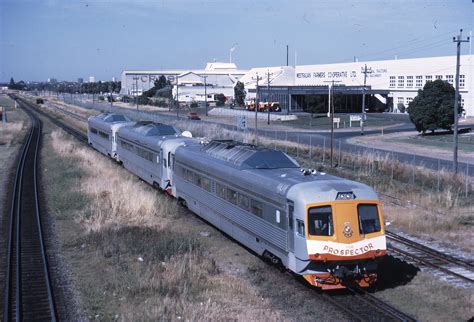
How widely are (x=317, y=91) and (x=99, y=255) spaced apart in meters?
72.7

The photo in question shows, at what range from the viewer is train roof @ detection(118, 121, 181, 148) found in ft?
85.1

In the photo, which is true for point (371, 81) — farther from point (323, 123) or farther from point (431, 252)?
point (431, 252)

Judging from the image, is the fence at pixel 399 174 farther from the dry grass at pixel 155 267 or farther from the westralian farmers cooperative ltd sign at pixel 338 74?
the westralian farmers cooperative ltd sign at pixel 338 74

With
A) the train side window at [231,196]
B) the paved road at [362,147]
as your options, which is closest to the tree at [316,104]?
the paved road at [362,147]

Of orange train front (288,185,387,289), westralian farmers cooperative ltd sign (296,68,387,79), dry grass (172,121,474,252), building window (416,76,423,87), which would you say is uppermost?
westralian farmers cooperative ltd sign (296,68,387,79)

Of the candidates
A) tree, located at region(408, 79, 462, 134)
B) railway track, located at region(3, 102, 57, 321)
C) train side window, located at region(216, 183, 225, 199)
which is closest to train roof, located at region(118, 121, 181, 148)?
railway track, located at region(3, 102, 57, 321)

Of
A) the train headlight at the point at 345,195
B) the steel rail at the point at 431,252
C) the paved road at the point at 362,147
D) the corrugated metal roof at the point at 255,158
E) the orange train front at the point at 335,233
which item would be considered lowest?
the paved road at the point at 362,147

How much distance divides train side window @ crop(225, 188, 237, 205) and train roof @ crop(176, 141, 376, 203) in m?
0.28

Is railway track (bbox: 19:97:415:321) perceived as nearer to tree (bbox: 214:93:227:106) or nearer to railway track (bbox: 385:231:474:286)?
railway track (bbox: 385:231:474:286)

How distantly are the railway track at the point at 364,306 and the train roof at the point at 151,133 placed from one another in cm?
1359

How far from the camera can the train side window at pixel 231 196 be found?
16094mm

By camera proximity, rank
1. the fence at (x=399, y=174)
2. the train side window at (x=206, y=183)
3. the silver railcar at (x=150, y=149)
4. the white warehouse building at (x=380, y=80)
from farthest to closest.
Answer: the white warehouse building at (x=380, y=80) < the fence at (x=399, y=174) < the silver railcar at (x=150, y=149) < the train side window at (x=206, y=183)

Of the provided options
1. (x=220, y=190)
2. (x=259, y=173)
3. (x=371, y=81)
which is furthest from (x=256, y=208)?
(x=371, y=81)

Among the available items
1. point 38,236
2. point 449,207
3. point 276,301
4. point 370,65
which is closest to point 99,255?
point 38,236
